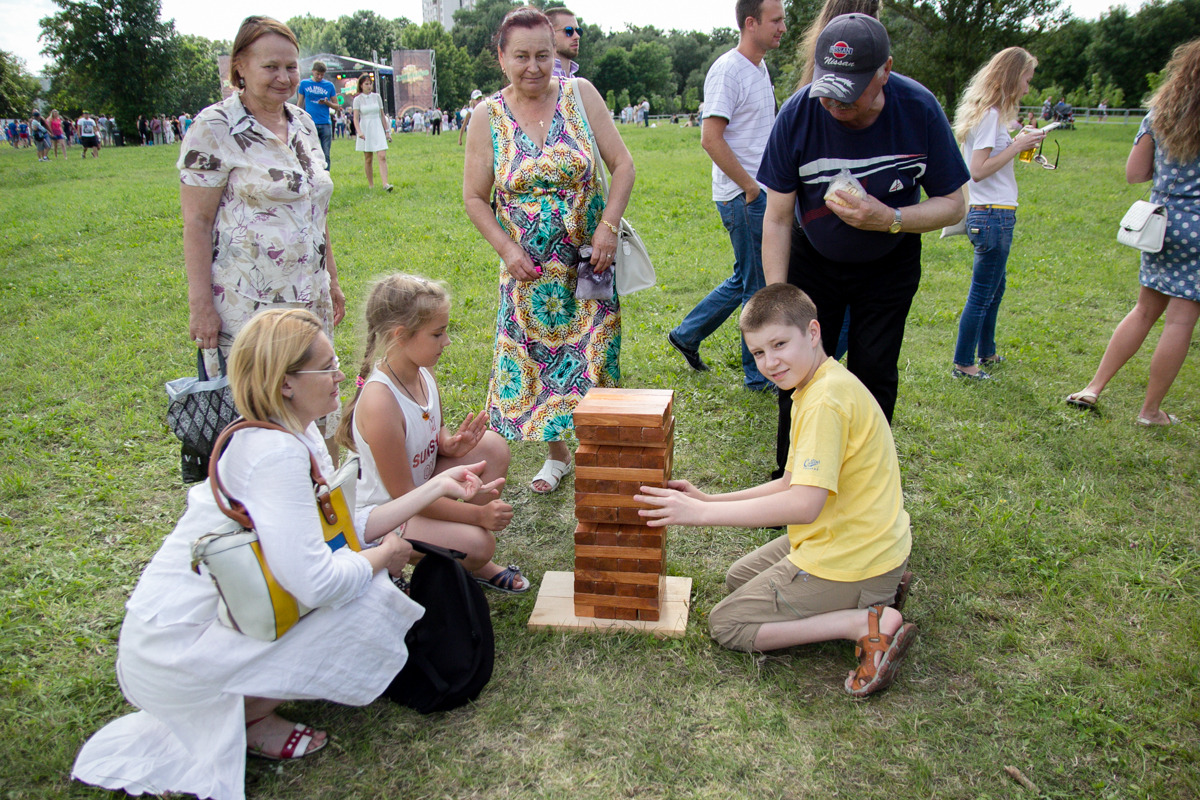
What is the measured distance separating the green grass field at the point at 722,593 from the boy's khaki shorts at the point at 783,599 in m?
0.09

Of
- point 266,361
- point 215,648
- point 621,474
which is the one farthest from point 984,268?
point 215,648

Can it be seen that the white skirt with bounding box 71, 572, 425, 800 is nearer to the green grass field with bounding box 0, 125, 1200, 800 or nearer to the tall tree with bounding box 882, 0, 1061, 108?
the green grass field with bounding box 0, 125, 1200, 800

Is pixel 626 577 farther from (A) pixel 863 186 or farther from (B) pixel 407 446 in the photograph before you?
(A) pixel 863 186

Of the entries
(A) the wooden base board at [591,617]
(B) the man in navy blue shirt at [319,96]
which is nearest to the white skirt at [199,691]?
(A) the wooden base board at [591,617]

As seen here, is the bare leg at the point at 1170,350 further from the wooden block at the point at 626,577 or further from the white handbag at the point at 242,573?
the white handbag at the point at 242,573

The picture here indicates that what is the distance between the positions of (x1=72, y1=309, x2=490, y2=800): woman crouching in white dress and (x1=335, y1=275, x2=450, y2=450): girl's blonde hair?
0.56m

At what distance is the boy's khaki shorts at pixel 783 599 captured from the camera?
2660 mm

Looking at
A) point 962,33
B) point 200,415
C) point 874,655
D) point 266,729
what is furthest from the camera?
point 962,33

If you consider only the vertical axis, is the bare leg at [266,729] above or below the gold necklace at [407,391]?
below

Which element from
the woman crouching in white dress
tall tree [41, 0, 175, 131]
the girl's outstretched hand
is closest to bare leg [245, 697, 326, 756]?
the woman crouching in white dress

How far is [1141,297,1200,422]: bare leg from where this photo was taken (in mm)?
4426

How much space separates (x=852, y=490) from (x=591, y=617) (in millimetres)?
1099

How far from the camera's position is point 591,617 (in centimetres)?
→ 301

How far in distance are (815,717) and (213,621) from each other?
184 centimetres
